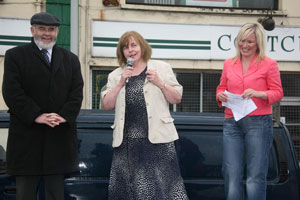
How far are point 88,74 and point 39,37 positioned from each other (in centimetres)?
634

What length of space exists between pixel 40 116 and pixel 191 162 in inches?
48.4

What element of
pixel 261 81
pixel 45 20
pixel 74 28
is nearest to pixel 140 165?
pixel 261 81

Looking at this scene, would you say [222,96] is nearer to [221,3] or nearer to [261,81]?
[261,81]

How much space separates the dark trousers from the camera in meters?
2.95

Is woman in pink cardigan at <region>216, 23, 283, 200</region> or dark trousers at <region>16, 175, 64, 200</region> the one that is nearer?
dark trousers at <region>16, 175, 64, 200</region>

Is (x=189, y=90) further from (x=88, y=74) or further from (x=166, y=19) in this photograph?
(x=88, y=74)

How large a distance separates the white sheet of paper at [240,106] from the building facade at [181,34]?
6.51 m

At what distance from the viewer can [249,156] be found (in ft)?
10.2

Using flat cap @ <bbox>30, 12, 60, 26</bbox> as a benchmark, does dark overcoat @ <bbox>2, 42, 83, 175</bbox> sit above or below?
below

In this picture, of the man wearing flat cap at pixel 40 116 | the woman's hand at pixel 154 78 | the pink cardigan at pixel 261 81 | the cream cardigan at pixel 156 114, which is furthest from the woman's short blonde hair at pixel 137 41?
the pink cardigan at pixel 261 81

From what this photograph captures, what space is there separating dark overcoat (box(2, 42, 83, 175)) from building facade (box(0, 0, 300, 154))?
6214mm

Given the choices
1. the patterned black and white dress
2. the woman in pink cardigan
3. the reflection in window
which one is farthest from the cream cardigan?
the reflection in window

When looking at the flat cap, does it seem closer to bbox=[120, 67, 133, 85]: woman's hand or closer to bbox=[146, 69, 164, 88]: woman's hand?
bbox=[120, 67, 133, 85]: woman's hand

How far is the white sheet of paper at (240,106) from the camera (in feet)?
10.2
